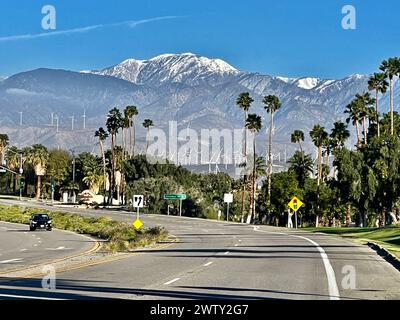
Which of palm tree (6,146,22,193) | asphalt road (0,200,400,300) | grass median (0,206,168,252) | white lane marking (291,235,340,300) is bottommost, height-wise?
asphalt road (0,200,400,300)

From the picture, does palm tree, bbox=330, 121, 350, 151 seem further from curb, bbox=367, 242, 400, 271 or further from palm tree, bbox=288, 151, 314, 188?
curb, bbox=367, 242, 400, 271

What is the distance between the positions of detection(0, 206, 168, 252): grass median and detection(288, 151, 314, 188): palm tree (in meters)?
38.5

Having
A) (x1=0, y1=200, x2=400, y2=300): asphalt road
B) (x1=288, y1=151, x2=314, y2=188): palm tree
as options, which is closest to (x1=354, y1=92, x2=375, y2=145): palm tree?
(x1=288, y1=151, x2=314, y2=188): palm tree

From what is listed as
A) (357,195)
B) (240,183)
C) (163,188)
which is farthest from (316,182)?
(240,183)

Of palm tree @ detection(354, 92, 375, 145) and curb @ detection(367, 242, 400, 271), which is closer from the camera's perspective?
curb @ detection(367, 242, 400, 271)

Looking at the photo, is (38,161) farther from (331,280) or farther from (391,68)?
(331,280)

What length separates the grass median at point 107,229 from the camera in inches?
1423

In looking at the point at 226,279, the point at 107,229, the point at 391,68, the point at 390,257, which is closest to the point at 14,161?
the point at 391,68

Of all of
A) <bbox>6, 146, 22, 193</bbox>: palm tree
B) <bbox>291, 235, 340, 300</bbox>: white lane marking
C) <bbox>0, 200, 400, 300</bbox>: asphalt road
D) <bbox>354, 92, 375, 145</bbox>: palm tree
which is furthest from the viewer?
<bbox>6, 146, 22, 193</bbox>: palm tree

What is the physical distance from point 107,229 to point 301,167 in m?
64.4

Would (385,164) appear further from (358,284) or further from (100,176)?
(100,176)

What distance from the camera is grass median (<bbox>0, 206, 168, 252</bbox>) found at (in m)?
36.2

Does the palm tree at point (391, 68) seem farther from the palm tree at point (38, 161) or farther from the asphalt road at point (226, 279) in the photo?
the palm tree at point (38, 161)
